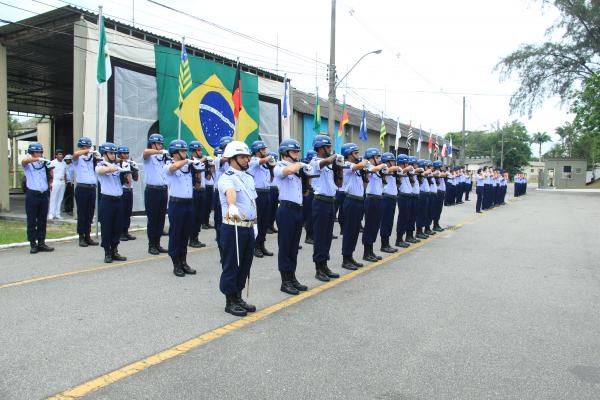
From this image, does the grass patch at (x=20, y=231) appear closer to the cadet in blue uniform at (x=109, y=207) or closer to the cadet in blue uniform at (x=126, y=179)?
the cadet in blue uniform at (x=126, y=179)

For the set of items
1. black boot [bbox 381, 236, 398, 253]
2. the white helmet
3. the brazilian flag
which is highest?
the brazilian flag

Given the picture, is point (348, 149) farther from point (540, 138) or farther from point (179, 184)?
point (540, 138)

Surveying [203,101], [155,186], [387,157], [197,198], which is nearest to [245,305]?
[155,186]

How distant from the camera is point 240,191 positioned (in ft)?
16.8

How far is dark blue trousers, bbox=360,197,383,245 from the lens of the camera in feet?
27.4

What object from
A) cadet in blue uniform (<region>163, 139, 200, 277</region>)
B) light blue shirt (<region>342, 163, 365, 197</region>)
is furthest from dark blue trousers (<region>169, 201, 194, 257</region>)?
light blue shirt (<region>342, 163, 365, 197</region>)

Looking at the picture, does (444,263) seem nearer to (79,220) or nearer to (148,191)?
(148,191)

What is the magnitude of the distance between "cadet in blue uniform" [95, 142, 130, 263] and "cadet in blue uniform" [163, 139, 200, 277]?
1289mm

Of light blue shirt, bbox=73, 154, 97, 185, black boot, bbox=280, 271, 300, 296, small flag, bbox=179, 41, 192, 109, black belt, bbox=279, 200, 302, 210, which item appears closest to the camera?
black boot, bbox=280, 271, 300, 296

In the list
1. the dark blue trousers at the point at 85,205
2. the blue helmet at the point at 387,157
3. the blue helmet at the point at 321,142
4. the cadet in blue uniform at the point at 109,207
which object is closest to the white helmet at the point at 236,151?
the blue helmet at the point at 321,142

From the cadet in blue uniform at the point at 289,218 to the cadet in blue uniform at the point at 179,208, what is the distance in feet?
5.16

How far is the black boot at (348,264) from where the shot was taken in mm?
7745

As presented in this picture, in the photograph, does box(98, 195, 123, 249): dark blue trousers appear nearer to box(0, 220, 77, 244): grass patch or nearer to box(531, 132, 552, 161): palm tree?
box(0, 220, 77, 244): grass patch

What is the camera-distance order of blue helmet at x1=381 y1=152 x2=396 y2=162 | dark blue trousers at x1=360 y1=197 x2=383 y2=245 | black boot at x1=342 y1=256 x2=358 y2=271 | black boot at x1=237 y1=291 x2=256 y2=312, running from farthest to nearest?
blue helmet at x1=381 y1=152 x2=396 y2=162, dark blue trousers at x1=360 y1=197 x2=383 y2=245, black boot at x1=342 y1=256 x2=358 y2=271, black boot at x1=237 y1=291 x2=256 y2=312
